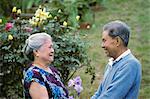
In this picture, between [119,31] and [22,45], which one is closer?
[119,31]

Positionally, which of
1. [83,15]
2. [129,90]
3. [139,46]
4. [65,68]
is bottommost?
[139,46]

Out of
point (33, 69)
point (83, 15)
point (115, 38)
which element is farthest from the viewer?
point (33, 69)

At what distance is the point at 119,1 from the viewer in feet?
6.23

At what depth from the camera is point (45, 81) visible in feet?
9.05

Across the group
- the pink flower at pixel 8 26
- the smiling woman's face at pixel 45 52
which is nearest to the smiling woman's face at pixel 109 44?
the smiling woman's face at pixel 45 52

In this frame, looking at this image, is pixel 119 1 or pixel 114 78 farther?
pixel 114 78

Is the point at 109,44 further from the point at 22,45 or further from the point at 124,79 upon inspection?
the point at 22,45

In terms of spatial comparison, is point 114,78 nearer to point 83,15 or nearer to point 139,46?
point 83,15

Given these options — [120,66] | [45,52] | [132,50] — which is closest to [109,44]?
[120,66]

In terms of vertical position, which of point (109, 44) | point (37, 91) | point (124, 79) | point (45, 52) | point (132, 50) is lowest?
point (132, 50)

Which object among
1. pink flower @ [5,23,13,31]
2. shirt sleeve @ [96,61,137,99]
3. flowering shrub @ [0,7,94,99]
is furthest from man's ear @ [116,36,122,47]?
pink flower @ [5,23,13,31]

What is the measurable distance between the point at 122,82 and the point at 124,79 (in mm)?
23

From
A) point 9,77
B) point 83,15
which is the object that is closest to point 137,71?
point 83,15

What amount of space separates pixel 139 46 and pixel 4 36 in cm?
439
